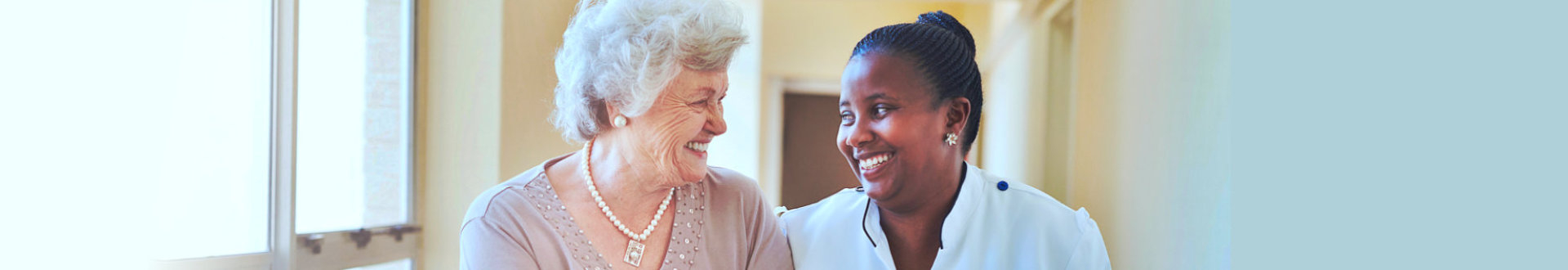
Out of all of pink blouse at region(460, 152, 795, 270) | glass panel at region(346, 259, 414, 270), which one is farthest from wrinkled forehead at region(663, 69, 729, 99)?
glass panel at region(346, 259, 414, 270)

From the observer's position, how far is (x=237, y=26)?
1.85 meters

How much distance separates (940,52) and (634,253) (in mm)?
720

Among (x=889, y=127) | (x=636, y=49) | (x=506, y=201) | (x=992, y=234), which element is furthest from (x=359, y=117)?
(x=992, y=234)

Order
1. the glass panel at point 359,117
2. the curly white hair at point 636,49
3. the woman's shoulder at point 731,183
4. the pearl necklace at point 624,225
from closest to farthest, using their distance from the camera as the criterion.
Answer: the curly white hair at point 636,49 < the pearl necklace at point 624,225 < the woman's shoulder at point 731,183 < the glass panel at point 359,117

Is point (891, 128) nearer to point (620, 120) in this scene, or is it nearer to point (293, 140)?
point (620, 120)

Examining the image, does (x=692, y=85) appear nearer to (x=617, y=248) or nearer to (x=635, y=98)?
(x=635, y=98)

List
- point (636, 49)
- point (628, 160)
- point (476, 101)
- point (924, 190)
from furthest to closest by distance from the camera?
point (476, 101), point (924, 190), point (628, 160), point (636, 49)

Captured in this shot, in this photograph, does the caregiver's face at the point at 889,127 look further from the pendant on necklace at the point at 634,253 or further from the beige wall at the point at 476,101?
the beige wall at the point at 476,101

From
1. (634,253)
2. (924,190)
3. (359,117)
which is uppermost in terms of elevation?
(359,117)

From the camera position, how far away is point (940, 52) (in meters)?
1.82

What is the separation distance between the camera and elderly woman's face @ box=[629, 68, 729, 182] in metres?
1.71

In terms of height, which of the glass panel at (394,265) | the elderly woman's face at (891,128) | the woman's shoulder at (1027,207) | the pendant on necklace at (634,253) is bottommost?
the glass panel at (394,265)

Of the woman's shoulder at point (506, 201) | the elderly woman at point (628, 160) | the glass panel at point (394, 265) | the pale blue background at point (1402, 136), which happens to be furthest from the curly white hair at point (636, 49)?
the pale blue background at point (1402, 136)

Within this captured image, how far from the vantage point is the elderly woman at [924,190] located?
1.81 metres
